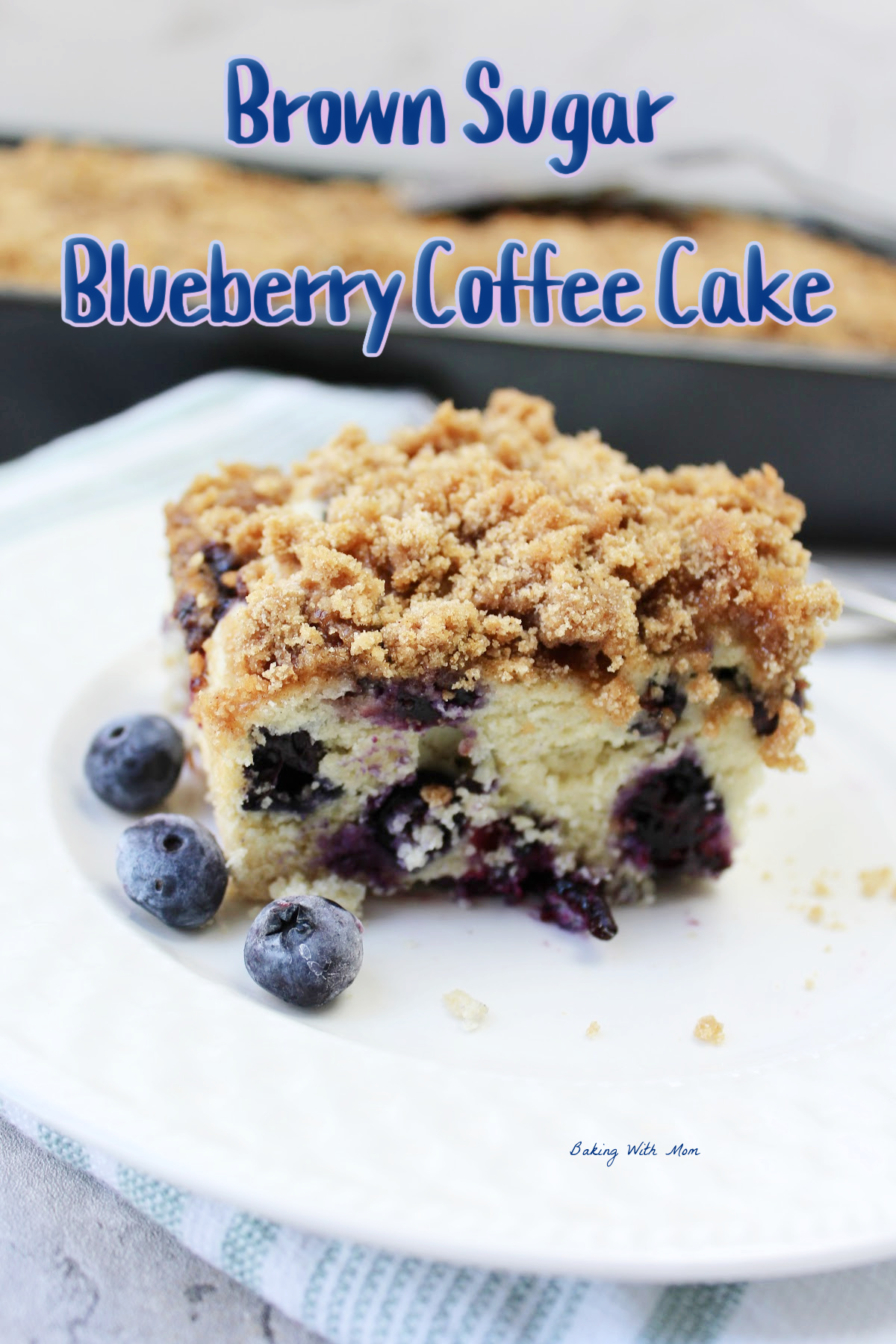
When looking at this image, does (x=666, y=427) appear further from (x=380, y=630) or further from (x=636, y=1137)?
(x=636, y=1137)

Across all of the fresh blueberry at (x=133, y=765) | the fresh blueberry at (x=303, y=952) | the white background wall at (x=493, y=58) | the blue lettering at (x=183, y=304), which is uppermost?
the white background wall at (x=493, y=58)

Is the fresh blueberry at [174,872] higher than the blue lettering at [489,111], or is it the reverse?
the blue lettering at [489,111]

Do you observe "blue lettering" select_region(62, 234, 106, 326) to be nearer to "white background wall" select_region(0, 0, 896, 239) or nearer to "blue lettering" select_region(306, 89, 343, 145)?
"blue lettering" select_region(306, 89, 343, 145)

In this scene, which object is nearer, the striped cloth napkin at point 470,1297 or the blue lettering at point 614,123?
the striped cloth napkin at point 470,1297

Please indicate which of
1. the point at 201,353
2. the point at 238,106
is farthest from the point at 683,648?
the point at 201,353

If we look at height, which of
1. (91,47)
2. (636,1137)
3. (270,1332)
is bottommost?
(270,1332)

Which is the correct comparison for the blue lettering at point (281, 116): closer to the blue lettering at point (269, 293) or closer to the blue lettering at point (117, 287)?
the blue lettering at point (117, 287)

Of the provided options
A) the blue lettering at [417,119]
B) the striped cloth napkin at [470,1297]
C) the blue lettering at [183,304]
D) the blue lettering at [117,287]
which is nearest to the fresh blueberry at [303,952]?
the striped cloth napkin at [470,1297]
